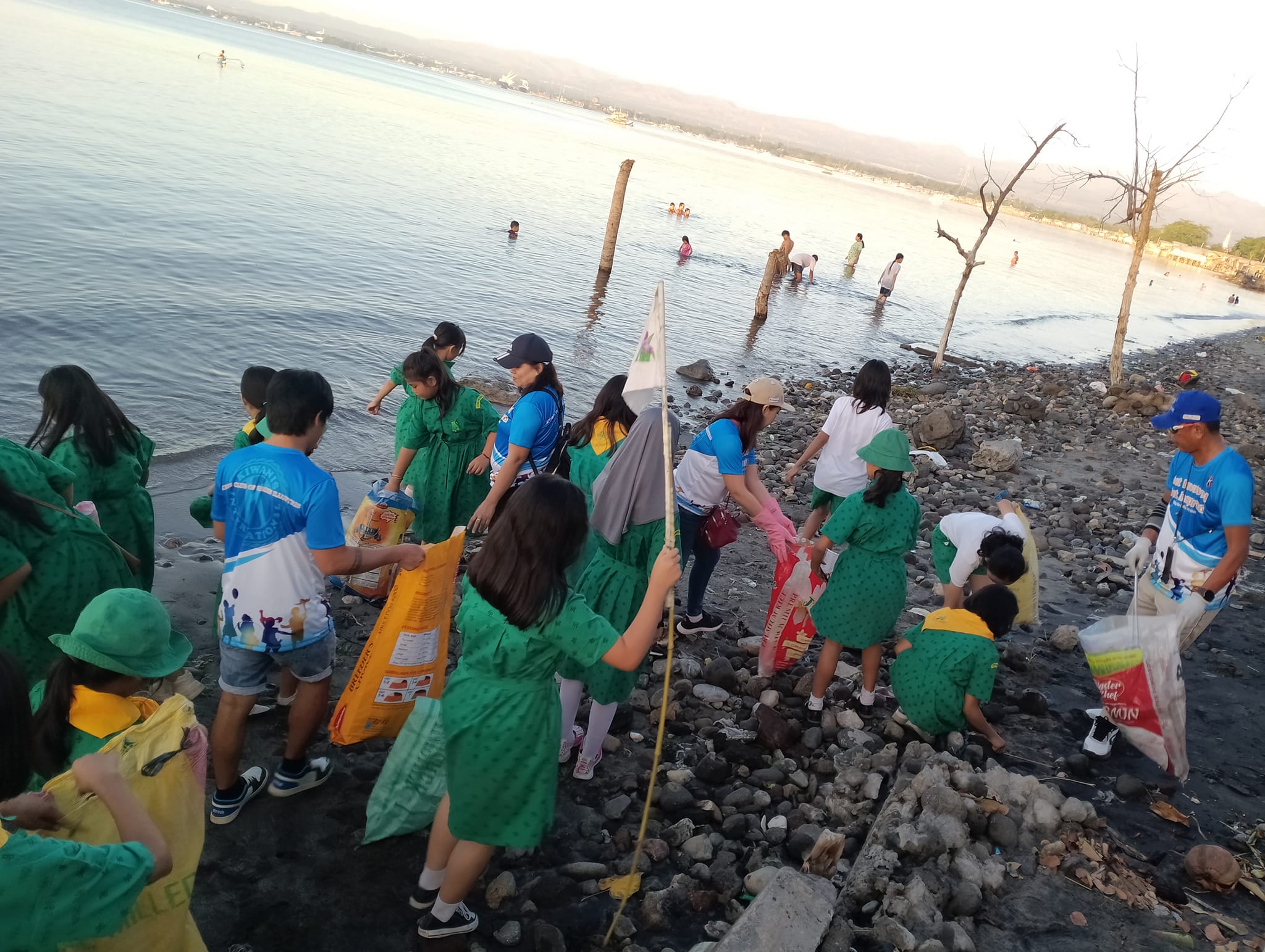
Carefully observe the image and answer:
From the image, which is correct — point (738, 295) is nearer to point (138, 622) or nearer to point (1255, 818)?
point (1255, 818)

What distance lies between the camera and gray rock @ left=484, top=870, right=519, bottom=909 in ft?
11.0

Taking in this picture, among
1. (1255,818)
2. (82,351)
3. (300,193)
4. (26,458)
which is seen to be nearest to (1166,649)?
(1255,818)

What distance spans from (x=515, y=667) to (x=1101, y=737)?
3.68m

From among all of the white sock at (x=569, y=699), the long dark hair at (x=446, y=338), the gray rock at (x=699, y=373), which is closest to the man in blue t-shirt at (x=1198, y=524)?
the white sock at (x=569, y=699)

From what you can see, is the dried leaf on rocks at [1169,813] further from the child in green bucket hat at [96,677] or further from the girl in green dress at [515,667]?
the child in green bucket hat at [96,677]

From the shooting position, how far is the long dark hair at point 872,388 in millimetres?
5777

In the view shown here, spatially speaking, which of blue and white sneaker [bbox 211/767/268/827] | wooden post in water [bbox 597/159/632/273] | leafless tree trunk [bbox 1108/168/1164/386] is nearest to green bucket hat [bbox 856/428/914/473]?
blue and white sneaker [bbox 211/767/268/827]

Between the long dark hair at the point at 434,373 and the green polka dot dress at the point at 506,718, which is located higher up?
the long dark hair at the point at 434,373

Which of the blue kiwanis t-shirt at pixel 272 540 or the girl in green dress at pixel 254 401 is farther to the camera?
the girl in green dress at pixel 254 401

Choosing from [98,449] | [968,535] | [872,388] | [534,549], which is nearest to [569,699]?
[534,549]

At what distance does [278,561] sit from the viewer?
3.34 m

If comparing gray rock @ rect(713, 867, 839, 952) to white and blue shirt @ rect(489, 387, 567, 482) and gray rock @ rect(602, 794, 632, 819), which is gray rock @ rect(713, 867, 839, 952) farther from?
white and blue shirt @ rect(489, 387, 567, 482)

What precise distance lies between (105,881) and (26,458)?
2062mm

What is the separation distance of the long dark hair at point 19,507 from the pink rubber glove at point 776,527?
3.39m
